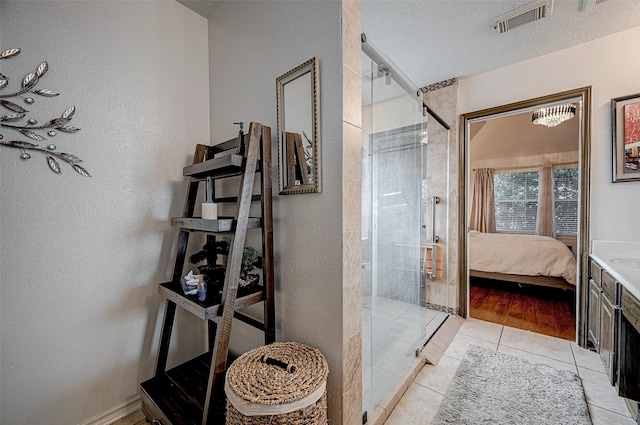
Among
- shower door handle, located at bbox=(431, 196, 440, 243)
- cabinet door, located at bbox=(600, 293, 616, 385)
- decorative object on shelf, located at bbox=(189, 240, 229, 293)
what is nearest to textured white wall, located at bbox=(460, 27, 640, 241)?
cabinet door, located at bbox=(600, 293, 616, 385)

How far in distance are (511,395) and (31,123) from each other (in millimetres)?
3038

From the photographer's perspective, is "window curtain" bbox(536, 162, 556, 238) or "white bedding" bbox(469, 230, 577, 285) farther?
"window curtain" bbox(536, 162, 556, 238)

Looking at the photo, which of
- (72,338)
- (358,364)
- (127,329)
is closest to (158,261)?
(127,329)

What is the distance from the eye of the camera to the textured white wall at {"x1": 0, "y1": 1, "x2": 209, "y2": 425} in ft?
3.92

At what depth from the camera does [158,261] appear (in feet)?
5.31

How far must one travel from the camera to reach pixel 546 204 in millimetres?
5199

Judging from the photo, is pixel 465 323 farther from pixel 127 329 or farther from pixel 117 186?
pixel 117 186

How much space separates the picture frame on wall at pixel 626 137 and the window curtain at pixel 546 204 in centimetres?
378

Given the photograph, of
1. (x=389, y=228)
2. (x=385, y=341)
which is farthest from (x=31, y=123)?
(x=385, y=341)

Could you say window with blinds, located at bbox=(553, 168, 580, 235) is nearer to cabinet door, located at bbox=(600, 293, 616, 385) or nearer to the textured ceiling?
the textured ceiling

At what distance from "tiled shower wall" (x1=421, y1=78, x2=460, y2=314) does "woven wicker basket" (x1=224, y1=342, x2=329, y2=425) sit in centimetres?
211

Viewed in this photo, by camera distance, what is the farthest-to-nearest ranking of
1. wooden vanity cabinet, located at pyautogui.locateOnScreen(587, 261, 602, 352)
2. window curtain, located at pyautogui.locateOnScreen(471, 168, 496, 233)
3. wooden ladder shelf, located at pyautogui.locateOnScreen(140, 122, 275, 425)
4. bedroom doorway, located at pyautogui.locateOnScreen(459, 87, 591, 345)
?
window curtain, located at pyautogui.locateOnScreen(471, 168, 496, 233) → bedroom doorway, located at pyautogui.locateOnScreen(459, 87, 591, 345) → wooden vanity cabinet, located at pyautogui.locateOnScreen(587, 261, 602, 352) → wooden ladder shelf, located at pyautogui.locateOnScreen(140, 122, 275, 425)

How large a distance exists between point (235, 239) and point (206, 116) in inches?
45.4

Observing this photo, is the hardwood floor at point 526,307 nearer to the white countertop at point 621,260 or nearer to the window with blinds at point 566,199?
the white countertop at point 621,260
